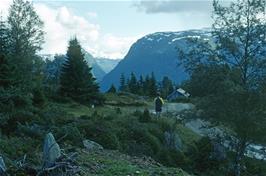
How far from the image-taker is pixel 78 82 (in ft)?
140

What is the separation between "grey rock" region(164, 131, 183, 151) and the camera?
25312mm

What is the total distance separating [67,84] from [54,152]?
107 ft

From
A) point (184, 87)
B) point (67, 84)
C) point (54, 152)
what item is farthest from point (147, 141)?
point (67, 84)

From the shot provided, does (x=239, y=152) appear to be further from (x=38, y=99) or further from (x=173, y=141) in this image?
(x=38, y=99)

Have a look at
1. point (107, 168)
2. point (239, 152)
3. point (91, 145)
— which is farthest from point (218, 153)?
point (107, 168)

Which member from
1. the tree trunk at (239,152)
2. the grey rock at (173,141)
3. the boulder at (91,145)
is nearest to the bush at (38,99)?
the grey rock at (173,141)

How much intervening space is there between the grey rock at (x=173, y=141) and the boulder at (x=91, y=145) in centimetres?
762

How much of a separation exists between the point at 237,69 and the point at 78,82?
25.7 metres

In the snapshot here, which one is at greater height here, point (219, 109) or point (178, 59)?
point (178, 59)

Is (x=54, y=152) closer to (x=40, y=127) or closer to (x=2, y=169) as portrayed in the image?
(x=2, y=169)

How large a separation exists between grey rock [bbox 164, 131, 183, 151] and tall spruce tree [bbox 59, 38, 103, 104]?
55.3 ft

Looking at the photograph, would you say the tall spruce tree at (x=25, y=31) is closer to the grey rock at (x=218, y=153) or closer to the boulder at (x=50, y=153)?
the grey rock at (x=218, y=153)

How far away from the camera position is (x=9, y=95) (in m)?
22.5

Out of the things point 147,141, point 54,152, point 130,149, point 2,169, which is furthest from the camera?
point 147,141
